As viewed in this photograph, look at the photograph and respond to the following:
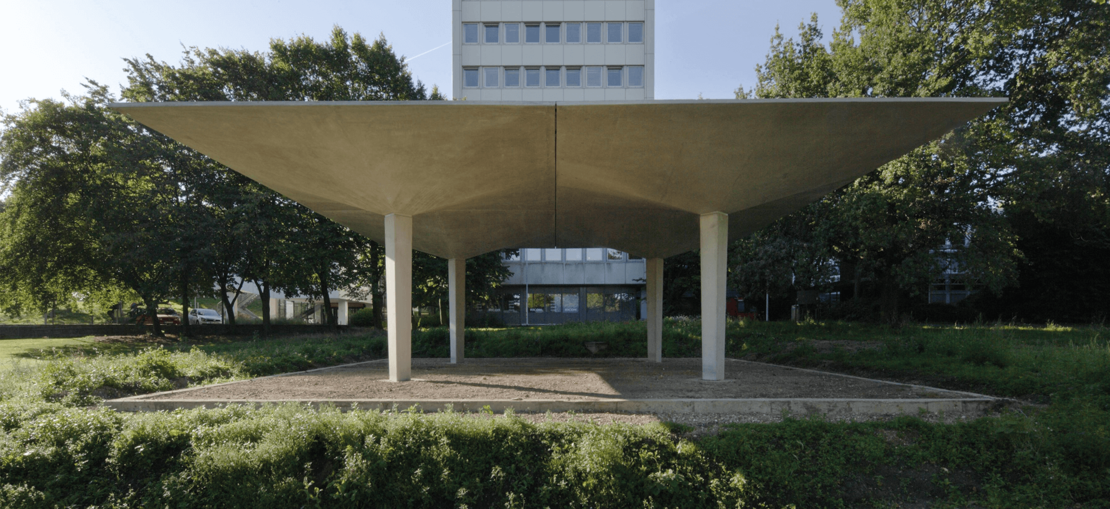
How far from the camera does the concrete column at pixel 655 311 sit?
53.6ft

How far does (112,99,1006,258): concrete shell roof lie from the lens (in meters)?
7.94

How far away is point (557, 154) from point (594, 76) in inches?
1178

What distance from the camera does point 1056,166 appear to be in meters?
15.1

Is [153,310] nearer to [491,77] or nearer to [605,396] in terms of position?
[605,396]

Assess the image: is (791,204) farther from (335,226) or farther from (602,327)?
(335,226)

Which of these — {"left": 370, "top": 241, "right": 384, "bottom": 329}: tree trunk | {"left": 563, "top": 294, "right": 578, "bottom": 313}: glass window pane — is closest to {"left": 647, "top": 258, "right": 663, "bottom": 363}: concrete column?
Answer: {"left": 370, "top": 241, "right": 384, "bottom": 329}: tree trunk

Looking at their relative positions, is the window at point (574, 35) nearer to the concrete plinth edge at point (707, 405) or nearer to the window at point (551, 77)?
the window at point (551, 77)

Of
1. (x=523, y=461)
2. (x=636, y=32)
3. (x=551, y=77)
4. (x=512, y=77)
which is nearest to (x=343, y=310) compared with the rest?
(x=512, y=77)

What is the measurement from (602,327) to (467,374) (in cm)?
1127

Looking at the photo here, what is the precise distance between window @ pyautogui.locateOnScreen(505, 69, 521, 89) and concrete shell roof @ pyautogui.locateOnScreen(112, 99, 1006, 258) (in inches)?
1076

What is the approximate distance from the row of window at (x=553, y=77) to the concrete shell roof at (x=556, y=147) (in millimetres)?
26981

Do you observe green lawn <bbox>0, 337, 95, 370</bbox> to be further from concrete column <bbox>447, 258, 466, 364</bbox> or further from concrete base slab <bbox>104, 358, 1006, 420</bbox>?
concrete base slab <bbox>104, 358, 1006, 420</bbox>

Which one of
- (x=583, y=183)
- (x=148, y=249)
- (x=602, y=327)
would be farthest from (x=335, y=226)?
(x=583, y=183)

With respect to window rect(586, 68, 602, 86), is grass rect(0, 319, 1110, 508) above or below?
below
